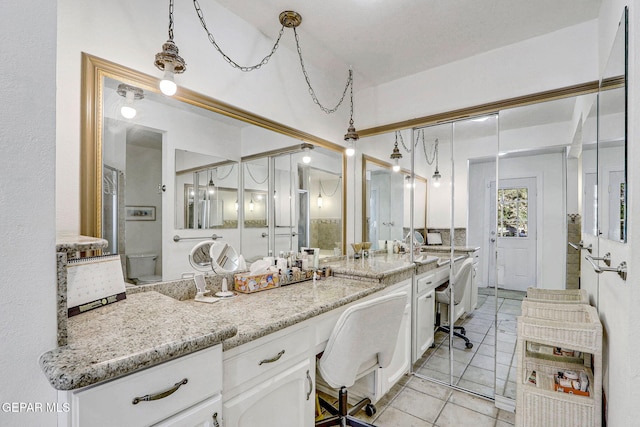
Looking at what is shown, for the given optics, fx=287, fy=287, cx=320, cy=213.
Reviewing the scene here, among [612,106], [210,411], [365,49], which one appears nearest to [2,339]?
[210,411]

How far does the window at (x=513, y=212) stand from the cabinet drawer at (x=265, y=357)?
1808 mm

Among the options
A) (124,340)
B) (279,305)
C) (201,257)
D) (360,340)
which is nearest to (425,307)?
(360,340)

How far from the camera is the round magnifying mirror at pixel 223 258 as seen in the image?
1685 millimetres

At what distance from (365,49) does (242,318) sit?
2.12 meters

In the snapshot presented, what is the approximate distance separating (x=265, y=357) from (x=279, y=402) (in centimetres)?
24

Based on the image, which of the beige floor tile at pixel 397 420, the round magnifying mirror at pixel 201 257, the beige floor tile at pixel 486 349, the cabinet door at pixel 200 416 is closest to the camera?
the cabinet door at pixel 200 416

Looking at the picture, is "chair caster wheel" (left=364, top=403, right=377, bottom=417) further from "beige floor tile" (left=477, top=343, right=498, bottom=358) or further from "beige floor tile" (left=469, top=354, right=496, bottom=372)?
"beige floor tile" (left=477, top=343, right=498, bottom=358)

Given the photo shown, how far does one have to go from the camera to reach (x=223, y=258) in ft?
5.73

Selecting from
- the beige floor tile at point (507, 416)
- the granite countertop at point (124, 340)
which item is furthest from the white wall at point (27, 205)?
the beige floor tile at point (507, 416)

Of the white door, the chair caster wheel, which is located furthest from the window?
the chair caster wheel

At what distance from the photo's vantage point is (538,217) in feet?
7.75

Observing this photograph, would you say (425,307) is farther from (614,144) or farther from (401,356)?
(614,144)

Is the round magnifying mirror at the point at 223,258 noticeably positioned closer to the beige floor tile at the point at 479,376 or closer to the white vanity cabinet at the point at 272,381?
the white vanity cabinet at the point at 272,381

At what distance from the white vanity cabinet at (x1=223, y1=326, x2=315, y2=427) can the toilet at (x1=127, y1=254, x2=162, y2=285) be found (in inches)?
26.9
